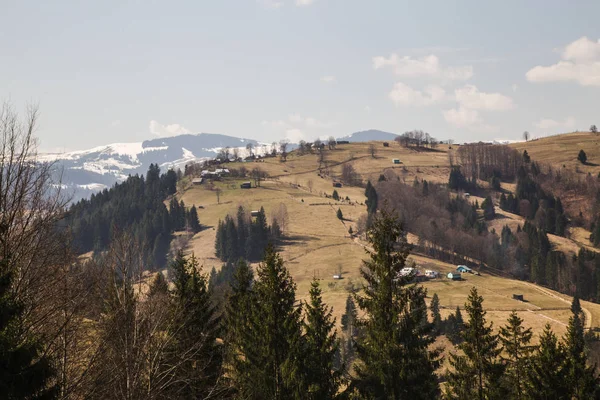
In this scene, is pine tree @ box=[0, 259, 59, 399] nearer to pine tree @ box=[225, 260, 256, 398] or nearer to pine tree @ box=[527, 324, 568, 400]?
pine tree @ box=[225, 260, 256, 398]

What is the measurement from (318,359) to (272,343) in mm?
2826

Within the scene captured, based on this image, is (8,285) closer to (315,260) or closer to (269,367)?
(269,367)

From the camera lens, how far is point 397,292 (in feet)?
96.7

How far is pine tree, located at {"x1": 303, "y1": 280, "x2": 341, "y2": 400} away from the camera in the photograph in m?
29.4

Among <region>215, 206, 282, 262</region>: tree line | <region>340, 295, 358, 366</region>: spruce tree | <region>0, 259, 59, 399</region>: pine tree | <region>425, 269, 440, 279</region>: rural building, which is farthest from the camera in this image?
<region>215, 206, 282, 262</region>: tree line

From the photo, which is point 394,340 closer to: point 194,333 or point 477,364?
point 477,364

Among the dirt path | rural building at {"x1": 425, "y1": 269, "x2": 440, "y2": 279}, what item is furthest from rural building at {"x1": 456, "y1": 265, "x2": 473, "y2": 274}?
the dirt path

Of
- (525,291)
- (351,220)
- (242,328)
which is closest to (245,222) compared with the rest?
(351,220)

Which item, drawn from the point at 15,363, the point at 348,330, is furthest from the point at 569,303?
the point at 15,363

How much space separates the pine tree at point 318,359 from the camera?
96.5 feet

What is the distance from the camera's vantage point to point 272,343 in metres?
30.2

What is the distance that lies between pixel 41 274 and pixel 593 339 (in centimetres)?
10329

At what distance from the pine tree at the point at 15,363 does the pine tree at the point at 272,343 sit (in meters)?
14.2

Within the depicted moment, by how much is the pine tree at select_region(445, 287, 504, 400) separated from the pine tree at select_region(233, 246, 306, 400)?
1112cm
